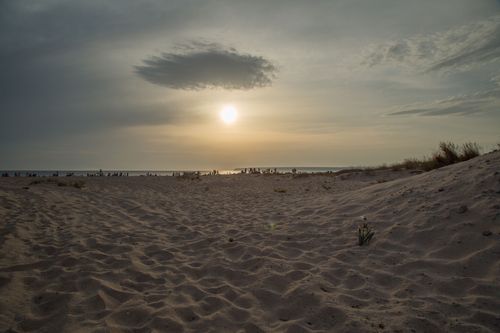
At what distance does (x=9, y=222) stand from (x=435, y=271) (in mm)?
7530

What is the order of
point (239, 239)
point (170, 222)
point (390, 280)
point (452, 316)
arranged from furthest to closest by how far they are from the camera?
1. point (170, 222)
2. point (239, 239)
3. point (390, 280)
4. point (452, 316)

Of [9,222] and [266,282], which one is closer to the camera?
[266,282]

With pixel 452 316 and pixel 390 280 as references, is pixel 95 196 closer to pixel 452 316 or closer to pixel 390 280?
pixel 390 280

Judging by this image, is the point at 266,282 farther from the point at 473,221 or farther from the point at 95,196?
the point at 95,196

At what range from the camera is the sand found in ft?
9.53

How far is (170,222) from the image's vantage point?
23.2ft

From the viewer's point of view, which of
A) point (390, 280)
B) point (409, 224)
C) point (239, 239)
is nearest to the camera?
point (390, 280)

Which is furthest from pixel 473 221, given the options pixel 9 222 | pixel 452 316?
pixel 9 222

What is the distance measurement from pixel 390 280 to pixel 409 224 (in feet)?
5.64

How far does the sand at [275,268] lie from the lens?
9.53 feet

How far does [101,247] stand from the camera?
506 cm

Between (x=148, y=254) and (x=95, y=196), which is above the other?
(x=95, y=196)

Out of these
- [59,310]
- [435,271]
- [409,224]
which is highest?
[409,224]

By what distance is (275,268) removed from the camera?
414 cm
